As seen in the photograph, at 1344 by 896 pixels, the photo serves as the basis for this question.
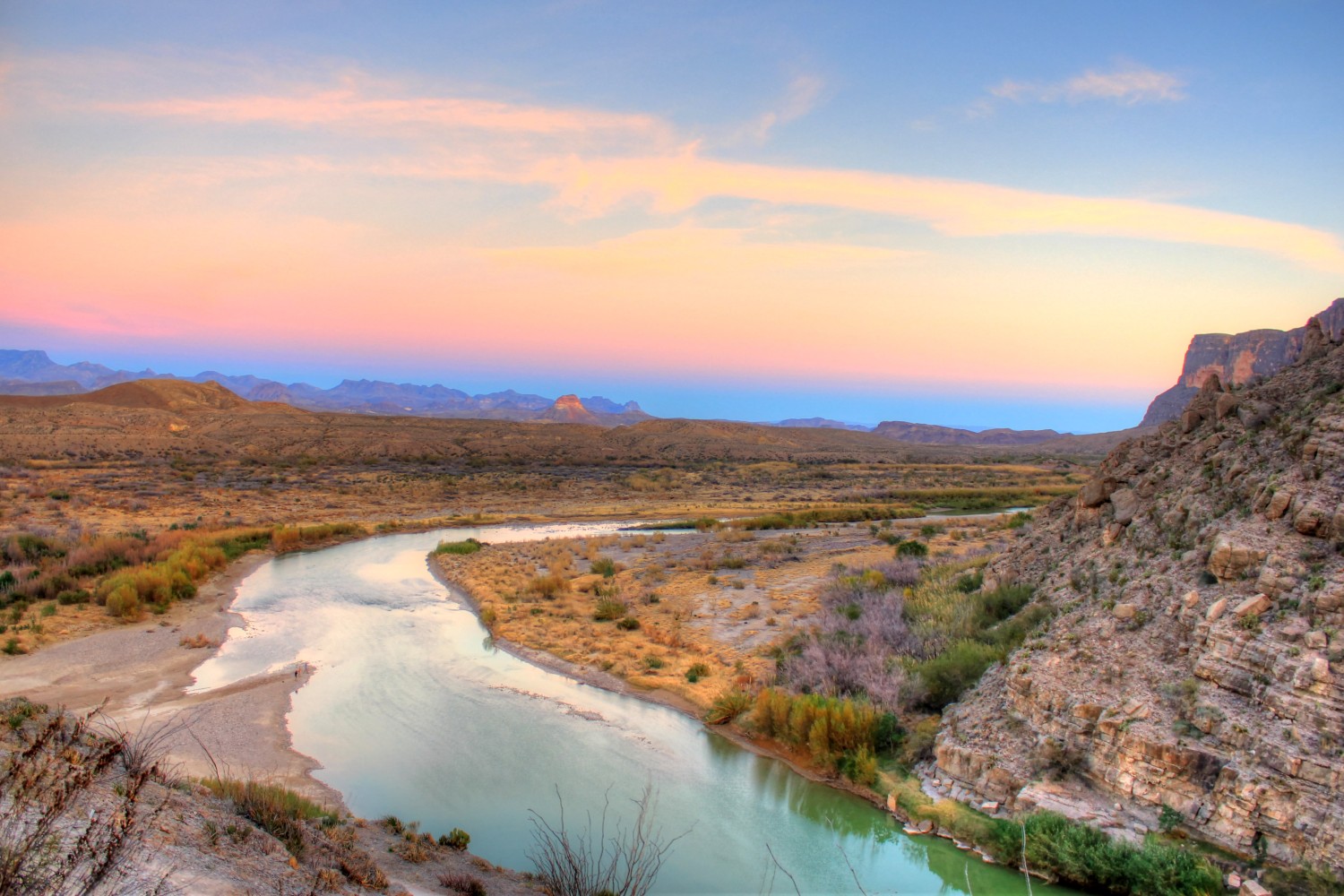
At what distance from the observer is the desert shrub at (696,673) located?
14422 mm

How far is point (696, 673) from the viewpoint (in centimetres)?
1452

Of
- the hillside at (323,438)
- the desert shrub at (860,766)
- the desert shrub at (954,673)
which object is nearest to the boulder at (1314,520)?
the desert shrub at (954,673)

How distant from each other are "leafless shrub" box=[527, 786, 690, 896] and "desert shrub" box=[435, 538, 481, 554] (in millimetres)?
18897

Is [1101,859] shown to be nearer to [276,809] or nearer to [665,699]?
[665,699]

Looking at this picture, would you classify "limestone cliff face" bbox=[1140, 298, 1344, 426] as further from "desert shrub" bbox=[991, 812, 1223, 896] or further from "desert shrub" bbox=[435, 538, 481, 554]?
"desert shrub" bbox=[991, 812, 1223, 896]

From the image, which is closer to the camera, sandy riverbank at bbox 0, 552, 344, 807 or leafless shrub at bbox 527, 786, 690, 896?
leafless shrub at bbox 527, 786, 690, 896

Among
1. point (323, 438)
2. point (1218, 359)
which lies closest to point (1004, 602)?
point (323, 438)

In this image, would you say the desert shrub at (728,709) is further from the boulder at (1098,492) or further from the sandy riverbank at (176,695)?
the boulder at (1098,492)

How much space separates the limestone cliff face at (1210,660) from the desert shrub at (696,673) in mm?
5383

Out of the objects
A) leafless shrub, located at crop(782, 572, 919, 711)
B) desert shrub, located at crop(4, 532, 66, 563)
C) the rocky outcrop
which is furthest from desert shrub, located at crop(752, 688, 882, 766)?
the rocky outcrop

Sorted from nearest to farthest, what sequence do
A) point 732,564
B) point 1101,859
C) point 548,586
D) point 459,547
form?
point 1101,859
point 548,586
point 732,564
point 459,547

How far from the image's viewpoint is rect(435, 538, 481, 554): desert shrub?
90.5ft

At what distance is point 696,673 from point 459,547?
15.9m

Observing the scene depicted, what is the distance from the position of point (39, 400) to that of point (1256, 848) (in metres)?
137
